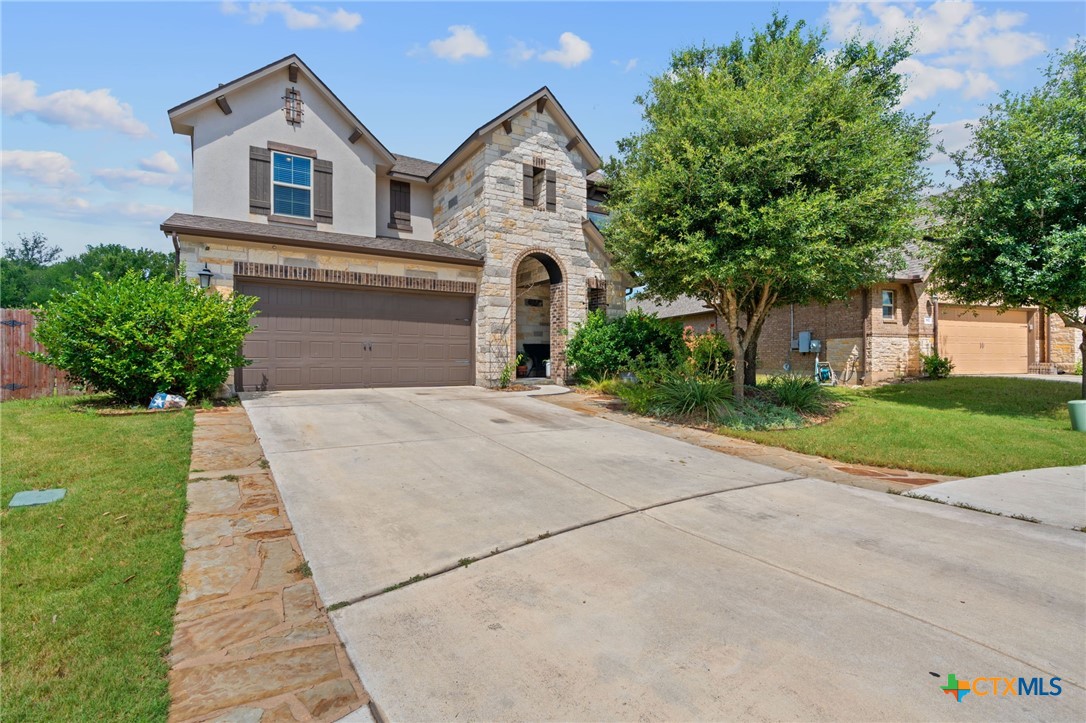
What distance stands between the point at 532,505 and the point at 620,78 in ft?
31.5

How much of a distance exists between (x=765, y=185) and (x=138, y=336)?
10.2 meters

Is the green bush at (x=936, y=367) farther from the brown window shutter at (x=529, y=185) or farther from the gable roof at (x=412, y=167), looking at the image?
the gable roof at (x=412, y=167)

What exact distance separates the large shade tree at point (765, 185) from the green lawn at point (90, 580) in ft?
24.2

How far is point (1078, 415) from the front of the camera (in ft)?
27.1

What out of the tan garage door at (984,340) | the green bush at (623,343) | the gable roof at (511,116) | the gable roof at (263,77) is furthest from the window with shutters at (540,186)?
the tan garage door at (984,340)

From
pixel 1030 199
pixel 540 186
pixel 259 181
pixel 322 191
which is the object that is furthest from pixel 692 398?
pixel 259 181

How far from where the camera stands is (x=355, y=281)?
456 inches

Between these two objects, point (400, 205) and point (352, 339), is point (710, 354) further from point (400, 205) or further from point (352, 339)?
point (400, 205)

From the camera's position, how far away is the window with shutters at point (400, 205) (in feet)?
49.8

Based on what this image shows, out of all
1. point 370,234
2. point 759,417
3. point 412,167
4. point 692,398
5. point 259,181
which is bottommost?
point 759,417

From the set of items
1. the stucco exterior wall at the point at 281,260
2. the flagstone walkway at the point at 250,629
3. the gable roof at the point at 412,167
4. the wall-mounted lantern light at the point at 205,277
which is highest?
the gable roof at the point at 412,167

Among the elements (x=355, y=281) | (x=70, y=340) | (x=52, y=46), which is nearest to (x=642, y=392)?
(x=355, y=281)

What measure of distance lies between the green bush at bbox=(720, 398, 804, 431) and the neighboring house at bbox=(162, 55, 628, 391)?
582 cm

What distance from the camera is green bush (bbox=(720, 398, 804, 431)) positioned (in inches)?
335
